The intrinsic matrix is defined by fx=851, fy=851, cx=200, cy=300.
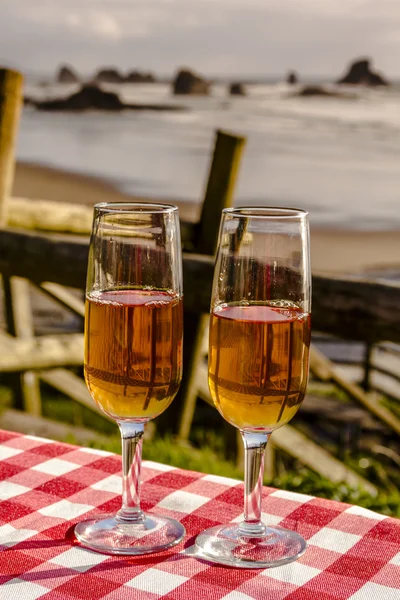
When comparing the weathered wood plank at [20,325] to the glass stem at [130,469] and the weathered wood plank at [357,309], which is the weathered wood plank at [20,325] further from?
the glass stem at [130,469]

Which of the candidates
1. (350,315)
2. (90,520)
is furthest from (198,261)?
(90,520)

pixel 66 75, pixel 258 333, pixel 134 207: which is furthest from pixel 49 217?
pixel 66 75

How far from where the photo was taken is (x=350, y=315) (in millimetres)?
2430

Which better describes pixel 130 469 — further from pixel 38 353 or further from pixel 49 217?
pixel 49 217

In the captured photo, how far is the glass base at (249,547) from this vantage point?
0.94 metres

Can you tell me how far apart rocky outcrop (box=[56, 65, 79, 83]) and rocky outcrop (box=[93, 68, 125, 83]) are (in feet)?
3.55

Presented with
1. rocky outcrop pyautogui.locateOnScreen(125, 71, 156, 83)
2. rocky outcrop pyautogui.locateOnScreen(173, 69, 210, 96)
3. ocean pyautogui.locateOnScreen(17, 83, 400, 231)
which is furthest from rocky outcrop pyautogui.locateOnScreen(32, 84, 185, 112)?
rocky outcrop pyautogui.locateOnScreen(125, 71, 156, 83)

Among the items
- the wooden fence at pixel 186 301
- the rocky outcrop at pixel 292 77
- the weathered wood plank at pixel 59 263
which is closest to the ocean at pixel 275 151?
the rocky outcrop at pixel 292 77

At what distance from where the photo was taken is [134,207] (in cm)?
103

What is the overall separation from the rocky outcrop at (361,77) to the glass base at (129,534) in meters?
25.2

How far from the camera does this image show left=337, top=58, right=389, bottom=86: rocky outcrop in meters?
25.1

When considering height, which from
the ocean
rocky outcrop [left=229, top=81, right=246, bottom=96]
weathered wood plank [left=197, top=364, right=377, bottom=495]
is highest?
rocky outcrop [left=229, top=81, right=246, bottom=96]

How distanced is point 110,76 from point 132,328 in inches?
1096

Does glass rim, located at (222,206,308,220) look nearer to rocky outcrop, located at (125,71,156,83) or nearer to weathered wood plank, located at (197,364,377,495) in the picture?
weathered wood plank, located at (197,364,377,495)
